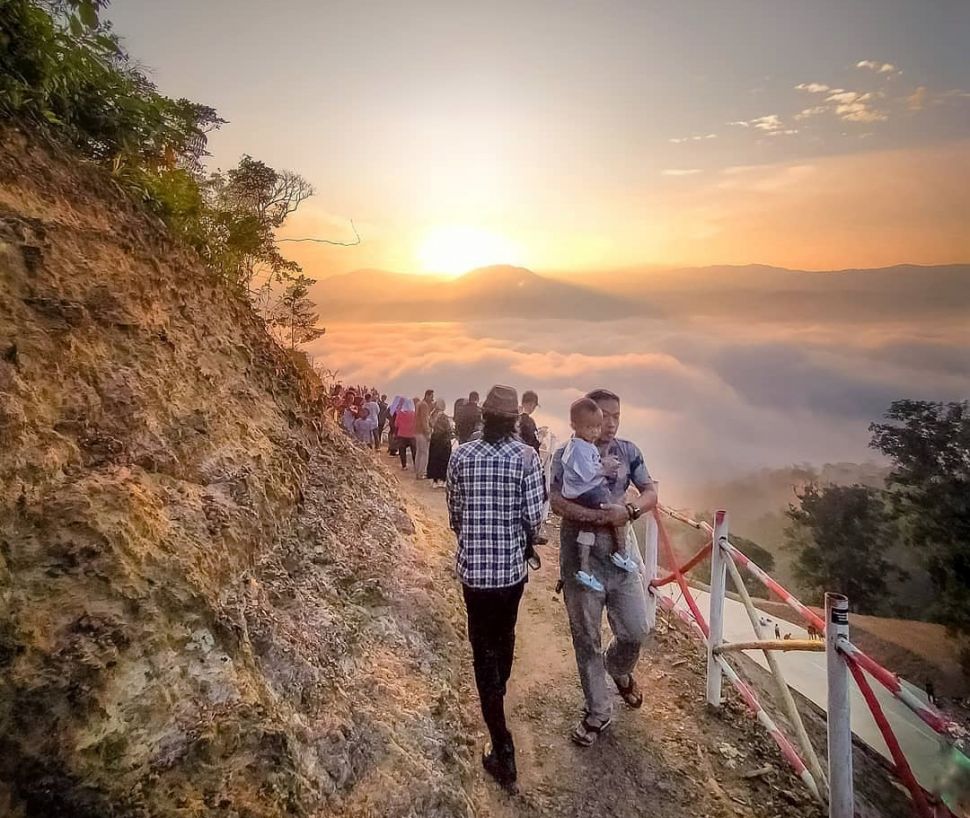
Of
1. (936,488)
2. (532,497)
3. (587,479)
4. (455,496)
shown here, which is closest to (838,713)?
(587,479)

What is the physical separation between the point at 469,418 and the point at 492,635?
482 centimetres

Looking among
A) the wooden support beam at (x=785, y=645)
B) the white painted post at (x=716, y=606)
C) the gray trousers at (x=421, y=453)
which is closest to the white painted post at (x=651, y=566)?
the white painted post at (x=716, y=606)

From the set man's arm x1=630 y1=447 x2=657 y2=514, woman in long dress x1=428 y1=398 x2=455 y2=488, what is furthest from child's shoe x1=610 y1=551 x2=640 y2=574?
woman in long dress x1=428 y1=398 x2=455 y2=488

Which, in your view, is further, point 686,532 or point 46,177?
point 686,532

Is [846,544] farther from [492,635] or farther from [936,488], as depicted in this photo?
[492,635]

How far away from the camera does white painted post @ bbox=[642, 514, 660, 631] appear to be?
5087 millimetres

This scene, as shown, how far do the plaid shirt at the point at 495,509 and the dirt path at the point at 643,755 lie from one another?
133cm

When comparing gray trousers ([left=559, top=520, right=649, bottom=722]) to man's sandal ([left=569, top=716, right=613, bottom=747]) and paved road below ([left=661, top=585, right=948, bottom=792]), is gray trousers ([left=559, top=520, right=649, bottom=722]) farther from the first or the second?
paved road below ([left=661, top=585, right=948, bottom=792])

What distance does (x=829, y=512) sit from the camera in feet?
88.8

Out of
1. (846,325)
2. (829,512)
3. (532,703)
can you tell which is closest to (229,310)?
(532,703)

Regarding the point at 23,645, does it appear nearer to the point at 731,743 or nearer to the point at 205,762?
the point at 205,762

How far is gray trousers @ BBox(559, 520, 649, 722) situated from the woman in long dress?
250 inches

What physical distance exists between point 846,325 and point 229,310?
2232 inches

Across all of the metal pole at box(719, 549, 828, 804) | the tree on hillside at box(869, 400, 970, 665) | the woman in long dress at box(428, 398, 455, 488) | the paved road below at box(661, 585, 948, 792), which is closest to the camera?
the metal pole at box(719, 549, 828, 804)
